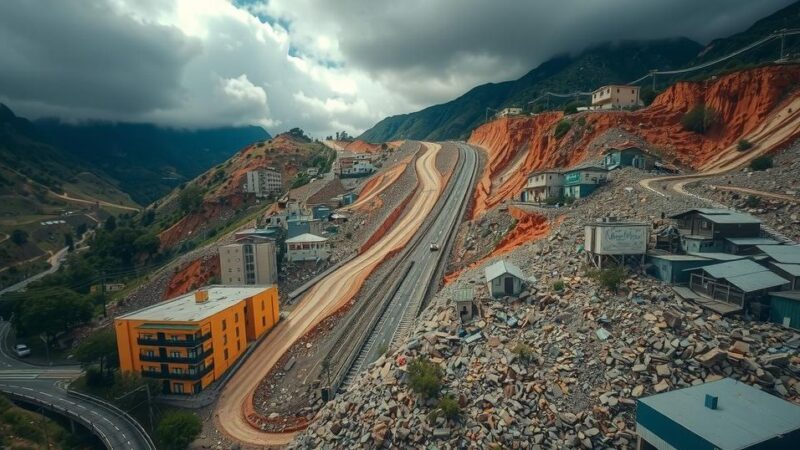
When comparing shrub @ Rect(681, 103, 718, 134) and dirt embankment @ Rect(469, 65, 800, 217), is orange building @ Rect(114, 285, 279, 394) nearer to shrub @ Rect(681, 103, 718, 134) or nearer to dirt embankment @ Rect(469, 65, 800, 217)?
dirt embankment @ Rect(469, 65, 800, 217)

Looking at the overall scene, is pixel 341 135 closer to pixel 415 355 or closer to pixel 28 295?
pixel 28 295

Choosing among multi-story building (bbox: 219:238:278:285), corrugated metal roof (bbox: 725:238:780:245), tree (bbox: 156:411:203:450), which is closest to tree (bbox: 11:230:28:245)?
multi-story building (bbox: 219:238:278:285)

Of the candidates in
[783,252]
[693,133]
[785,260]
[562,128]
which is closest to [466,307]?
[785,260]

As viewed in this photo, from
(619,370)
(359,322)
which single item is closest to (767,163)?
(619,370)

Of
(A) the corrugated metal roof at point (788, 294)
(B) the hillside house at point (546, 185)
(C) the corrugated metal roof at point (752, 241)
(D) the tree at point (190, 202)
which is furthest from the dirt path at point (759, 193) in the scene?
(D) the tree at point (190, 202)

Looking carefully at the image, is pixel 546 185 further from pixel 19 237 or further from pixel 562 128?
pixel 19 237

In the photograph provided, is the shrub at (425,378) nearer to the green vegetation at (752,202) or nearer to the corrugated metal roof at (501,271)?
the corrugated metal roof at (501,271)
